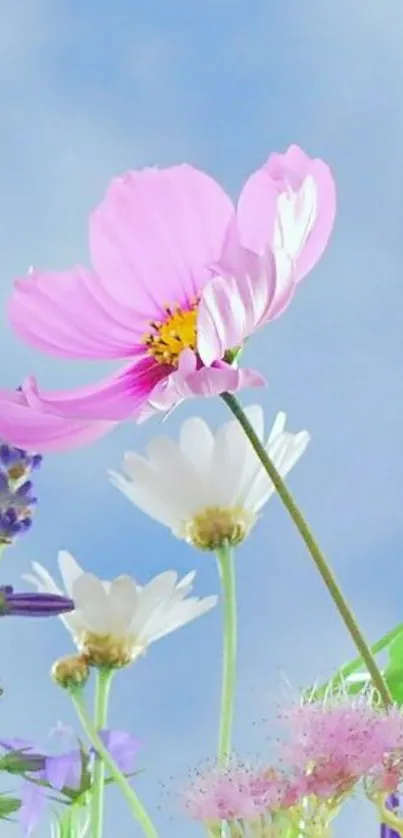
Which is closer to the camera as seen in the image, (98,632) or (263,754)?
(263,754)

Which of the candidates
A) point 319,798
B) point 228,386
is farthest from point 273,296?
point 319,798

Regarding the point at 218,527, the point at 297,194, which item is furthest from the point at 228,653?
the point at 297,194

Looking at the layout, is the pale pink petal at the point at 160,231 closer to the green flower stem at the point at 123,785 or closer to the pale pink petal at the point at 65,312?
the pale pink petal at the point at 65,312

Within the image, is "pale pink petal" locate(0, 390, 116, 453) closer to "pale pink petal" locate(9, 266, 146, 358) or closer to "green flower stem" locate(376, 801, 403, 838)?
"pale pink petal" locate(9, 266, 146, 358)

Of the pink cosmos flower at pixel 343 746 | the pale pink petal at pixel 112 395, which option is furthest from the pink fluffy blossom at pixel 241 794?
the pale pink petal at pixel 112 395

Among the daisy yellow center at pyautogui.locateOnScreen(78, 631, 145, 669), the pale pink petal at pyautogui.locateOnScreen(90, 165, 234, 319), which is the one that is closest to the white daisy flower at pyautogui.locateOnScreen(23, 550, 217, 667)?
the daisy yellow center at pyautogui.locateOnScreen(78, 631, 145, 669)

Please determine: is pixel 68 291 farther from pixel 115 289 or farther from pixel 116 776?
pixel 116 776

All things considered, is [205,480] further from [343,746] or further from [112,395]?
[343,746]
